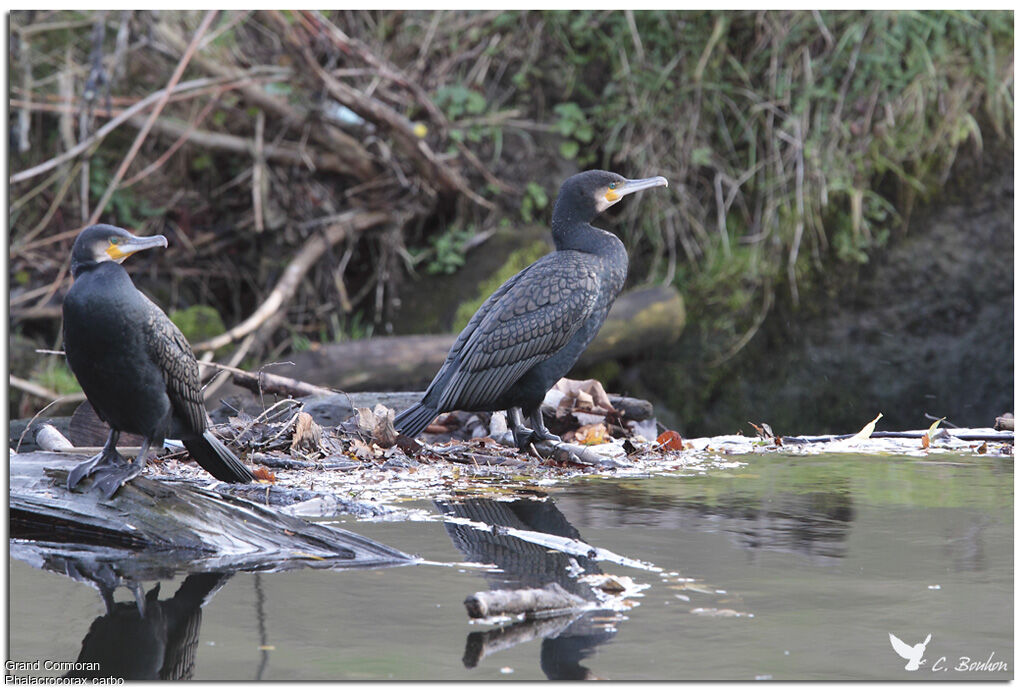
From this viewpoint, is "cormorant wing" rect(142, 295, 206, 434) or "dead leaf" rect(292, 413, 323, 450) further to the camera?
"dead leaf" rect(292, 413, 323, 450)

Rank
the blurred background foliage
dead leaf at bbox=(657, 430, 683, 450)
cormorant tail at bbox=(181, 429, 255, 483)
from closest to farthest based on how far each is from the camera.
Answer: cormorant tail at bbox=(181, 429, 255, 483) → dead leaf at bbox=(657, 430, 683, 450) → the blurred background foliage

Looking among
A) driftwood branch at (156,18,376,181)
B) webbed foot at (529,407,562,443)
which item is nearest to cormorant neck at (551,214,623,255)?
webbed foot at (529,407,562,443)

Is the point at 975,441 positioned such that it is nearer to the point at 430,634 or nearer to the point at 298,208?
the point at 430,634

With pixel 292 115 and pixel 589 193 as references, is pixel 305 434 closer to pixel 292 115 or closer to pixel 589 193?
pixel 589 193

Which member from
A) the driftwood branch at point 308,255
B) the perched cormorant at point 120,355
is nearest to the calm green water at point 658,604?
the perched cormorant at point 120,355

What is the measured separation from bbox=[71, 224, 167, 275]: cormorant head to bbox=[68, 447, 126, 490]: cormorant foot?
0.44 metres

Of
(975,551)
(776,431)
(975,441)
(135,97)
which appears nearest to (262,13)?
(135,97)

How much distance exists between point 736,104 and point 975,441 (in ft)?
10.9

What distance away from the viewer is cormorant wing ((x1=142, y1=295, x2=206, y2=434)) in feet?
8.25

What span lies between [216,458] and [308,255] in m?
4.28

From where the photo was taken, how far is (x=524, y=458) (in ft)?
12.4

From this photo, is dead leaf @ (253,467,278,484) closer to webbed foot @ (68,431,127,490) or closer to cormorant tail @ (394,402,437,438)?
cormorant tail @ (394,402,437,438)

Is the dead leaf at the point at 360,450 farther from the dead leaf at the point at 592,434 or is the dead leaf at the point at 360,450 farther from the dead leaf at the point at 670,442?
the dead leaf at the point at 670,442

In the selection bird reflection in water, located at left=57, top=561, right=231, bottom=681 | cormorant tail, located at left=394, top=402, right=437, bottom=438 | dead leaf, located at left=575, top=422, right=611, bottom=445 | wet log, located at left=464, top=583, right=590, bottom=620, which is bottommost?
dead leaf, located at left=575, top=422, right=611, bottom=445
